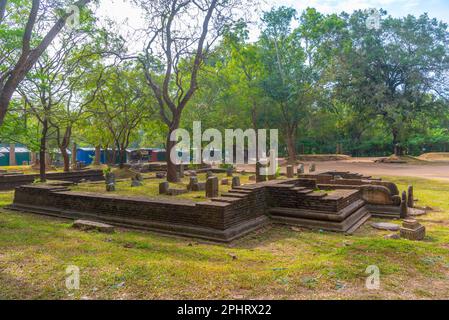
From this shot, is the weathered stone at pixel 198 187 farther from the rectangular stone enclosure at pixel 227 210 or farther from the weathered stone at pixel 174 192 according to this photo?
the rectangular stone enclosure at pixel 227 210

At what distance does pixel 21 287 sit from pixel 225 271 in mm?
2877

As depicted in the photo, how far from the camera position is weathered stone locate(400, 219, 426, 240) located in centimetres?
763

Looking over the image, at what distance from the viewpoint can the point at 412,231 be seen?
762 centimetres

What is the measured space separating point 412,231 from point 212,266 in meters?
5.04

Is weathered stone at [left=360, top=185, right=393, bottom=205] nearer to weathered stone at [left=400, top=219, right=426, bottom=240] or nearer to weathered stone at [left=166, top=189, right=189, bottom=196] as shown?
weathered stone at [left=400, top=219, right=426, bottom=240]

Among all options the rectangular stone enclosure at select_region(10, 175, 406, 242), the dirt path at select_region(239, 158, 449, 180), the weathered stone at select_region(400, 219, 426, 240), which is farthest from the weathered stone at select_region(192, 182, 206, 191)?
the dirt path at select_region(239, 158, 449, 180)

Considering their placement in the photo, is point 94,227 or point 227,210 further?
point 94,227

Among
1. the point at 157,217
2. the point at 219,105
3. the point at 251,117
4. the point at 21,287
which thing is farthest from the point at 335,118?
the point at 21,287

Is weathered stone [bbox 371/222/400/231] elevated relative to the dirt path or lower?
lower

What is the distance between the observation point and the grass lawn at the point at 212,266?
4.32 meters

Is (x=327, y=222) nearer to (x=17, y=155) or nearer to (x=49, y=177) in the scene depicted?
(x=49, y=177)

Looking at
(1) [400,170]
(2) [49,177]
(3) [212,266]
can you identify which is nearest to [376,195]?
(3) [212,266]

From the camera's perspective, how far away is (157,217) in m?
8.79

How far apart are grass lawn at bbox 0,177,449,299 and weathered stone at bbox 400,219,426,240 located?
35cm
